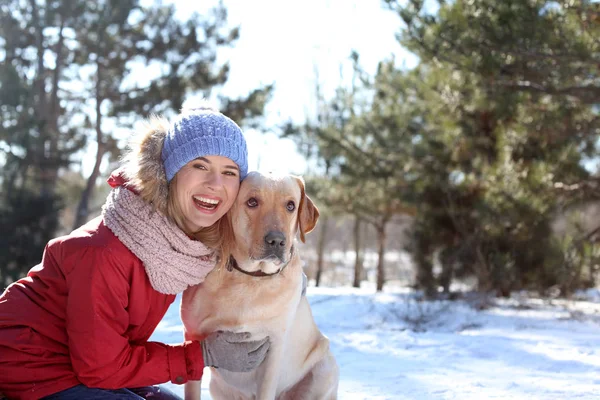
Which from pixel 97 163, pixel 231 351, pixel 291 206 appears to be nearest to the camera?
A: pixel 231 351

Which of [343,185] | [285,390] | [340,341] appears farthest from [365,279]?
[285,390]

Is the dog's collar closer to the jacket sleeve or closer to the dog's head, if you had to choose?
the dog's head

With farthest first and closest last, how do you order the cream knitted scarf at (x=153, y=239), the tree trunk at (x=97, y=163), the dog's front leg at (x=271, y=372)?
the tree trunk at (x=97, y=163) → the dog's front leg at (x=271, y=372) → the cream knitted scarf at (x=153, y=239)

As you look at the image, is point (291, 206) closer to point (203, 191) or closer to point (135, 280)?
point (203, 191)

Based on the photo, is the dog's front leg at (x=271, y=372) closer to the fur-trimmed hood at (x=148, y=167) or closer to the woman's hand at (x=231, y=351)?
the woman's hand at (x=231, y=351)

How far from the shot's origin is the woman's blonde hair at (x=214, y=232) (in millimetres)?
2357

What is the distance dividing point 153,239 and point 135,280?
0.59ft

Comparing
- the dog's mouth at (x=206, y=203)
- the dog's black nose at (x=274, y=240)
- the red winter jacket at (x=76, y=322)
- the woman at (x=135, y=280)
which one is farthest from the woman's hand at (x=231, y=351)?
the dog's mouth at (x=206, y=203)

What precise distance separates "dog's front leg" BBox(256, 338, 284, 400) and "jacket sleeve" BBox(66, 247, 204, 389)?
0.55 m

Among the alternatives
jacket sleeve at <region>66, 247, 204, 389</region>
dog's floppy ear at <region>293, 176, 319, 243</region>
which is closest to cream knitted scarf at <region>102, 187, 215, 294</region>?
jacket sleeve at <region>66, 247, 204, 389</region>

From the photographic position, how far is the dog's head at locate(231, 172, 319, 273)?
257 centimetres

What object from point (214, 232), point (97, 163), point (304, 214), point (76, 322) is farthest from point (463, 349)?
point (97, 163)

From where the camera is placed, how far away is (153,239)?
7.13 ft

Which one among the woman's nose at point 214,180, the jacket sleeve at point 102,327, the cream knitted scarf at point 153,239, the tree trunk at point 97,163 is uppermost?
the tree trunk at point 97,163
